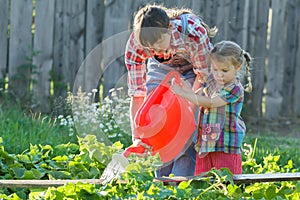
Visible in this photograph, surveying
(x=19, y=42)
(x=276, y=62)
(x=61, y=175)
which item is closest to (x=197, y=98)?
(x=61, y=175)

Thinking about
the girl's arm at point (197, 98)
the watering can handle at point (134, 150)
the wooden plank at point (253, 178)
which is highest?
the girl's arm at point (197, 98)

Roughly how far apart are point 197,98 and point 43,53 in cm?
353

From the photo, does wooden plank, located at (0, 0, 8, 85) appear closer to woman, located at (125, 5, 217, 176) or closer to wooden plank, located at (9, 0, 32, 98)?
wooden plank, located at (9, 0, 32, 98)

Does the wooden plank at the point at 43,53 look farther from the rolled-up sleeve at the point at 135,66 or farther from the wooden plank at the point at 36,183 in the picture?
the wooden plank at the point at 36,183

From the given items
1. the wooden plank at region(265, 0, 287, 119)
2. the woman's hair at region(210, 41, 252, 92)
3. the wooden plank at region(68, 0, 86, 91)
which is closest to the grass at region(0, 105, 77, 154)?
the wooden plank at region(68, 0, 86, 91)

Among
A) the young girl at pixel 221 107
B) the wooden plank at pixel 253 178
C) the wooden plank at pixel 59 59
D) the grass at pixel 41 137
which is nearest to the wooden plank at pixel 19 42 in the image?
the wooden plank at pixel 59 59

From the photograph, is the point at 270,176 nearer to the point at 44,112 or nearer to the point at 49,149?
the point at 49,149

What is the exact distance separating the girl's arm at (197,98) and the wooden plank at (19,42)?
11.3ft

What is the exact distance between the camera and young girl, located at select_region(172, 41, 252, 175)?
4184 millimetres

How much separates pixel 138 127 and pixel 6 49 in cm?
351

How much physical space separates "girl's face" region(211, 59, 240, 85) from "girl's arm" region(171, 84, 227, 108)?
4.2 inches

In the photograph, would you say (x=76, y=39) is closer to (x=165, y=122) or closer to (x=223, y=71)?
(x=165, y=122)

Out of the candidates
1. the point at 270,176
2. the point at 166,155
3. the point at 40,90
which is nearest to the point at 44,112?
the point at 40,90

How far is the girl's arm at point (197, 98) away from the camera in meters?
4.14
